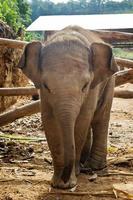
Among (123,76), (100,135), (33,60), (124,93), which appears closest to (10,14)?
(124,93)

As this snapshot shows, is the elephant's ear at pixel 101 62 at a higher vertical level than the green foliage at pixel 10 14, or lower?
higher

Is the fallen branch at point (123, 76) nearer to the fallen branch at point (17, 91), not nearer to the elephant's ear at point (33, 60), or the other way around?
the fallen branch at point (17, 91)

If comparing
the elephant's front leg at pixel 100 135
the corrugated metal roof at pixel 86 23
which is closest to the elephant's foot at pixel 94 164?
the elephant's front leg at pixel 100 135

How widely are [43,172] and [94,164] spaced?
0.54 m

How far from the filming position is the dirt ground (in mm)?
3770

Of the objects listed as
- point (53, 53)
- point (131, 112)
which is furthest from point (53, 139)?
point (131, 112)

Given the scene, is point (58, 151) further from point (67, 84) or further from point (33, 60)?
point (33, 60)

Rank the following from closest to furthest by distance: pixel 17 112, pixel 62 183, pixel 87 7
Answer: pixel 62 183 → pixel 17 112 → pixel 87 7

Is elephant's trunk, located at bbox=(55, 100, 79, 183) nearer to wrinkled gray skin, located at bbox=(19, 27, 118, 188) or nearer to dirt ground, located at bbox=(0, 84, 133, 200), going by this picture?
wrinkled gray skin, located at bbox=(19, 27, 118, 188)

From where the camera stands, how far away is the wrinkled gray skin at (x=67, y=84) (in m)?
3.35

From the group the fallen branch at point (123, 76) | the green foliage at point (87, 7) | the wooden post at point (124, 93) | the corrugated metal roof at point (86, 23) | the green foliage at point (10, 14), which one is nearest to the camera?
the fallen branch at point (123, 76)

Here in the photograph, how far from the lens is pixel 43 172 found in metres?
4.53

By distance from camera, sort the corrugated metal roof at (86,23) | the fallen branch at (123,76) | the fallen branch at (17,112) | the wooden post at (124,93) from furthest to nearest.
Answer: the corrugated metal roof at (86,23) → the wooden post at (124,93) → the fallen branch at (123,76) → the fallen branch at (17,112)

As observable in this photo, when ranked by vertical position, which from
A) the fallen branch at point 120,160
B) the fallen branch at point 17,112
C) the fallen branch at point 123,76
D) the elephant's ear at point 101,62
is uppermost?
the elephant's ear at point 101,62
